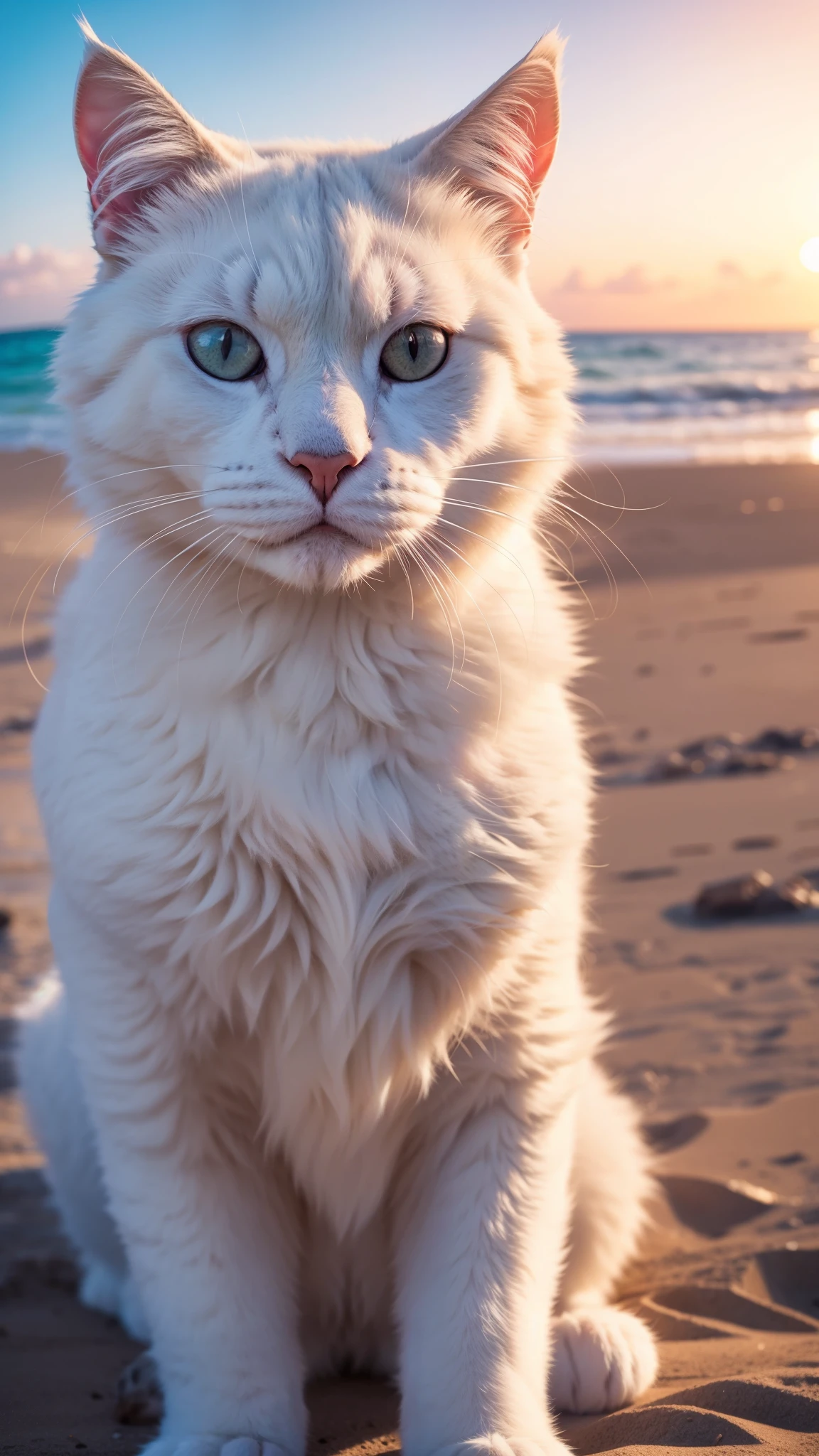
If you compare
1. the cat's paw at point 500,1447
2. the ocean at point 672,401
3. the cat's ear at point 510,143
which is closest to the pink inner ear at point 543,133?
the cat's ear at point 510,143

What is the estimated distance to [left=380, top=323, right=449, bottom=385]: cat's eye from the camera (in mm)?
1586

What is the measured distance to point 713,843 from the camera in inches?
148

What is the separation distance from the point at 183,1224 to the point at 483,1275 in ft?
1.25

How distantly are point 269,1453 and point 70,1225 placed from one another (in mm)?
704

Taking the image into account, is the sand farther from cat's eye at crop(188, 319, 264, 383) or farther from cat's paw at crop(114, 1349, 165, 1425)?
cat's eye at crop(188, 319, 264, 383)

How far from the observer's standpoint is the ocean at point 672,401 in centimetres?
1191

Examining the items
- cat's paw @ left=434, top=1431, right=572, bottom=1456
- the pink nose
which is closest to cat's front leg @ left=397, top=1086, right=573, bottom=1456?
cat's paw @ left=434, top=1431, right=572, bottom=1456

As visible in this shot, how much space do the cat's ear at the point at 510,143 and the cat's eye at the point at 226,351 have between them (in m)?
0.40

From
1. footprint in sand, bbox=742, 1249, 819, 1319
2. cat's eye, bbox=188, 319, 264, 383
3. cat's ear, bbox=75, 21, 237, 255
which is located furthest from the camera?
footprint in sand, bbox=742, 1249, 819, 1319

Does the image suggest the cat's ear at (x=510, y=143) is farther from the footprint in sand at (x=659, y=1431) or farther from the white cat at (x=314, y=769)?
the footprint in sand at (x=659, y=1431)

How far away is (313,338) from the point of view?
151cm

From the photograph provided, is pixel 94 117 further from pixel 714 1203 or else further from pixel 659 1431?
pixel 714 1203

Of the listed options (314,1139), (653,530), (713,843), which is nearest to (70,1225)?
(314,1139)

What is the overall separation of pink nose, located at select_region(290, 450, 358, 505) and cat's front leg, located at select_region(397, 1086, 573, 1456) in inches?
31.6
